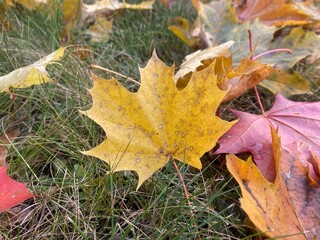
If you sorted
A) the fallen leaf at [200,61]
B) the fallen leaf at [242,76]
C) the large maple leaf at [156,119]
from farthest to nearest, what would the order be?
→ the fallen leaf at [200,61] < the fallen leaf at [242,76] < the large maple leaf at [156,119]

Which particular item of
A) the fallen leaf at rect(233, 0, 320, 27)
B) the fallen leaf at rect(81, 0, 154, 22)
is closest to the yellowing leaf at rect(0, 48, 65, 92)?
the fallen leaf at rect(81, 0, 154, 22)

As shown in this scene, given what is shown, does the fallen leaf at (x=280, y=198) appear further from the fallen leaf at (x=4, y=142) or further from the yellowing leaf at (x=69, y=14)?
the yellowing leaf at (x=69, y=14)

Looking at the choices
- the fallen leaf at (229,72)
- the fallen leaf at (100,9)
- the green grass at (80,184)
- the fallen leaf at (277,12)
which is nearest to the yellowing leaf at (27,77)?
the green grass at (80,184)

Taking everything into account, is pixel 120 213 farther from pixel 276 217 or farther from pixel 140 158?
pixel 276 217

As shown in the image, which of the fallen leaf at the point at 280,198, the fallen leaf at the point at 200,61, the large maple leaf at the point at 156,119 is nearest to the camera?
the fallen leaf at the point at 280,198

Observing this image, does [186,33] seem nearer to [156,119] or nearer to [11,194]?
[156,119]
